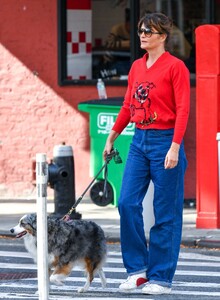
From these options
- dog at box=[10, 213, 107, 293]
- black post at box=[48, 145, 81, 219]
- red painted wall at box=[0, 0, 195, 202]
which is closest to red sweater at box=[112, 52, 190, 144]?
dog at box=[10, 213, 107, 293]

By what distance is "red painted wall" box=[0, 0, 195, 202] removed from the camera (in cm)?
1539

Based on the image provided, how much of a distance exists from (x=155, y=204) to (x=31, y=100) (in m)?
7.11

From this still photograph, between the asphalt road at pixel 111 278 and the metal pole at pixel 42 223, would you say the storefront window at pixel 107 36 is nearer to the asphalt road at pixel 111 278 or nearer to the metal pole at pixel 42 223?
the asphalt road at pixel 111 278

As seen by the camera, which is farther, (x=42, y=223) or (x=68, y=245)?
(x=68, y=245)

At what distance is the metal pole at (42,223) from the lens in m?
7.66

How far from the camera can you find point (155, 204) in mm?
8633

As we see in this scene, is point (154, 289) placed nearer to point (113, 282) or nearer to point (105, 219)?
point (113, 282)

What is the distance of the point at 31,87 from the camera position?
1552 cm

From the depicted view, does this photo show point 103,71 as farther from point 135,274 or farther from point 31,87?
point 135,274

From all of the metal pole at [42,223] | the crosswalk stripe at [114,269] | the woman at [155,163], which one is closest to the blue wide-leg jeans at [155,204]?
the woman at [155,163]

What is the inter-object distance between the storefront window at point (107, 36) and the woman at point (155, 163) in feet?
21.1

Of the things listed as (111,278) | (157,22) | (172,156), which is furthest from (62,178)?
(172,156)

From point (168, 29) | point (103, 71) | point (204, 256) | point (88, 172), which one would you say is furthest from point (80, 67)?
point (168, 29)

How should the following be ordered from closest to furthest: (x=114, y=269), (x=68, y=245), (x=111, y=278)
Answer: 1. (x=68, y=245)
2. (x=111, y=278)
3. (x=114, y=269)
